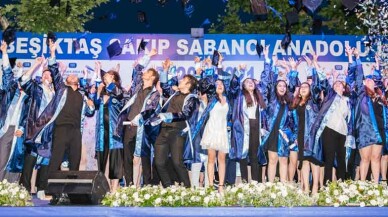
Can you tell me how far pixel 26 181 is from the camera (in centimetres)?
671

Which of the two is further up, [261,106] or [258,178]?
[261,106]

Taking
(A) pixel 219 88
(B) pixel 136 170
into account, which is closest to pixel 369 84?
(A) pixel 219 88

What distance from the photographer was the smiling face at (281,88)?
695 centimetres

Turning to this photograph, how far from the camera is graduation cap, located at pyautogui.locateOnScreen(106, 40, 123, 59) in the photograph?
828 centimetres

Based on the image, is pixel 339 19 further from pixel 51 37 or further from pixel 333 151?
pixel 51 37

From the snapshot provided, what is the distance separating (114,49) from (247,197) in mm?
4287

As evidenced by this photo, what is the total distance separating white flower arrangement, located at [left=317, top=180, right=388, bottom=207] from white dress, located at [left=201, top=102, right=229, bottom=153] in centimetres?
195

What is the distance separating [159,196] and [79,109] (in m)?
2.31

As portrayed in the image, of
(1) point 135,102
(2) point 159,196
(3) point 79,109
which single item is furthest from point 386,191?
(3) point 79,109

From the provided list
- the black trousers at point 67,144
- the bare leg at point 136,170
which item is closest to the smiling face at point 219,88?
the bare leg at point 136,170

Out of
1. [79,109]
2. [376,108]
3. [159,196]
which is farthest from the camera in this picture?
[376,108]

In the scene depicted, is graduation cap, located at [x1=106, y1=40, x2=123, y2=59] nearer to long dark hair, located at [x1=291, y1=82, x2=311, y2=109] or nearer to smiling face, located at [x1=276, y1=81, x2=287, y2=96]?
smiling face, located at [x1=276, y1=81, x2=287, y2=96]

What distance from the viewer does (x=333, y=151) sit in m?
6.61

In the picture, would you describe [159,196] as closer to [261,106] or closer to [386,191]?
[386,191]
